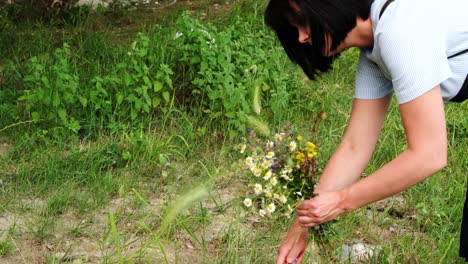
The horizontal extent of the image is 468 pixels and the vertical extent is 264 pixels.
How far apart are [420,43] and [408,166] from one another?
36 cm

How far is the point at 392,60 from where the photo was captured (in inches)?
89.4

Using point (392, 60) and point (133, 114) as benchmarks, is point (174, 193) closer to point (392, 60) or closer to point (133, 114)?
point (133, 114)

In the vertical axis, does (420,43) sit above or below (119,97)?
above

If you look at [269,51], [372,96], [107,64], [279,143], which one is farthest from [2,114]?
[372,96]

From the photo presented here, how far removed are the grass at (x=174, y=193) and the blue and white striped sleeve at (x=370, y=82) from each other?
0.55 m

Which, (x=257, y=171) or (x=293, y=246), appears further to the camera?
(x=293, y=246)

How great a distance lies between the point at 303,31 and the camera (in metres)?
2.45

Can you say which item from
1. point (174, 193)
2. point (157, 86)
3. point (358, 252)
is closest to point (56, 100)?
point (157, 86)

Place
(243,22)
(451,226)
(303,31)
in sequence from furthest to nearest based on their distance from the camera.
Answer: (243,22)
(451,226)
(303,31)

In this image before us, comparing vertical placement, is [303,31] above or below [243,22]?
above

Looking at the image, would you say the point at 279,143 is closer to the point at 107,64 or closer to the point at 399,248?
the point at 399,248

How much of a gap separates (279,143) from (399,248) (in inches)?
46.1

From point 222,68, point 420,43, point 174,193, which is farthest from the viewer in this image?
point 222,68

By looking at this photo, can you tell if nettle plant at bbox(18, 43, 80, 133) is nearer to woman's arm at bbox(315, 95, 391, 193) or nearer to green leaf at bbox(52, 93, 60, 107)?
green leaf at bbox(52, 93, 60, 107)
